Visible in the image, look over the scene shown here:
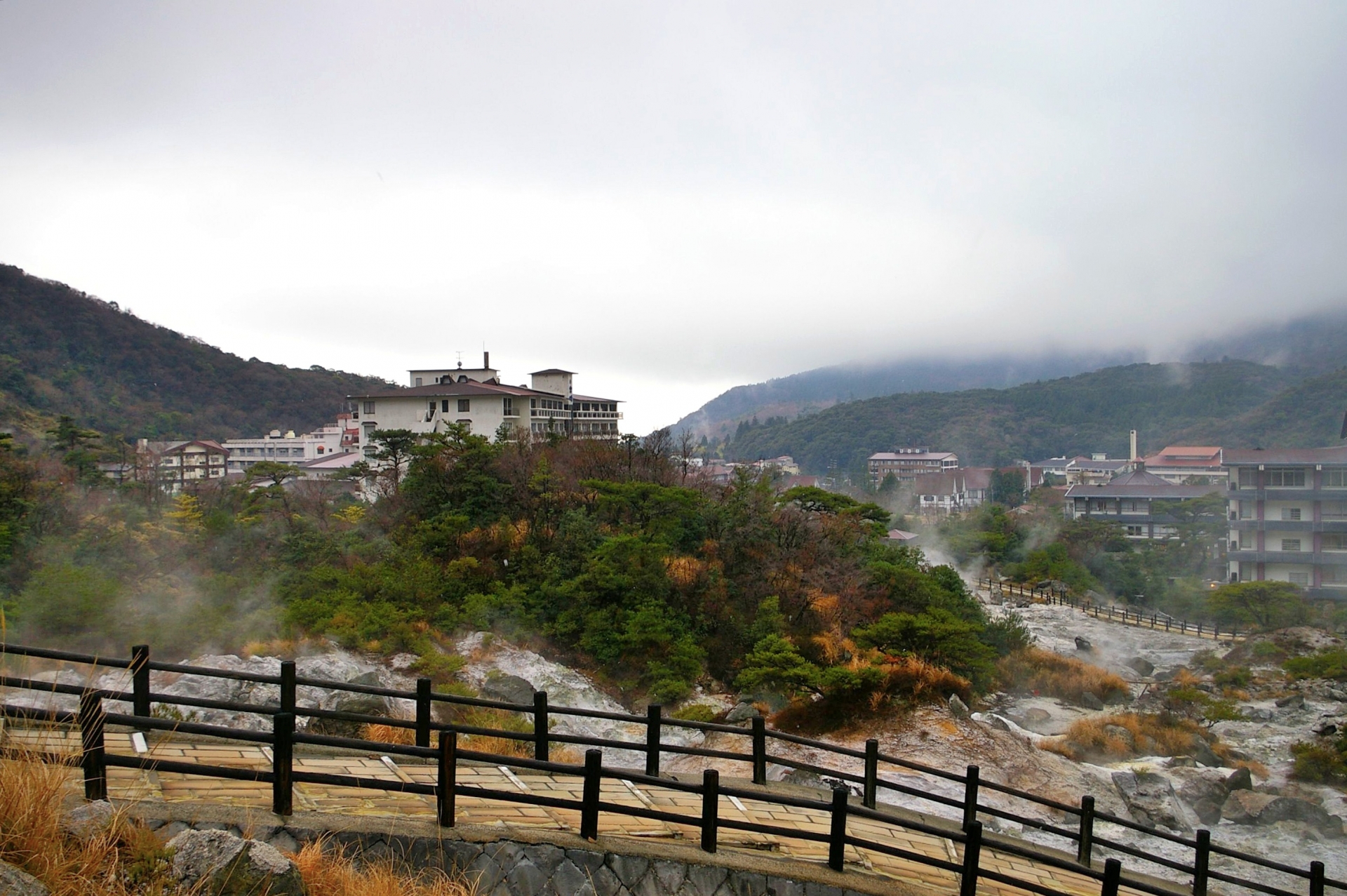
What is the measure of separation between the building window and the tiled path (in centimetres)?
3462

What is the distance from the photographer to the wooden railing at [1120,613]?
3133cm

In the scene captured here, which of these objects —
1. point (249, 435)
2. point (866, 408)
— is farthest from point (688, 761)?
point (866, 408)

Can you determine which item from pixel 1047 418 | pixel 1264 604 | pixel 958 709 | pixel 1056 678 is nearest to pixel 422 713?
pixel 958 709

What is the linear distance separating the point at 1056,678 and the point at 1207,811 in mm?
7433

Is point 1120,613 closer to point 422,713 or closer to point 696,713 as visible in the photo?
point 696,713

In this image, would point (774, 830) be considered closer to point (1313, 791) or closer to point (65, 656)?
point (65, 656)

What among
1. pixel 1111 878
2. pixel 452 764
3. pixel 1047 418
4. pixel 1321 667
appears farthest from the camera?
pixel 1047 418

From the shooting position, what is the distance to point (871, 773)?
7336 millimetres

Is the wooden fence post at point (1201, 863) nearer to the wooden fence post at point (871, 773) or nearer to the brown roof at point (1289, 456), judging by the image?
the wooden fence post at point (871, 773)

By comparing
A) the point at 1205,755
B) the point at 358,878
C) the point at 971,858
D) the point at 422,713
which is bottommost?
the point at 1205,755

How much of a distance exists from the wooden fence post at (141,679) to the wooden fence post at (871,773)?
5.55m

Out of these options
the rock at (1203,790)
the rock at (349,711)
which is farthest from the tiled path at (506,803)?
the rock at (1203,790)

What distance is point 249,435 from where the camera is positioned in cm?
6275

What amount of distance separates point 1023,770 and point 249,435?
62.5 meters
